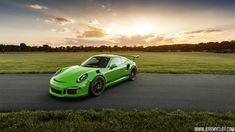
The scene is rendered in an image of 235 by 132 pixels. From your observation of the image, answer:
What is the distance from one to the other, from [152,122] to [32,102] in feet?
11.5

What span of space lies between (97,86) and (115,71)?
1.27 metres

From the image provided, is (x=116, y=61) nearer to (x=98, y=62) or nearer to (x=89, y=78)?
(x=98, y=62)

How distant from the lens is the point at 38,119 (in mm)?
4086

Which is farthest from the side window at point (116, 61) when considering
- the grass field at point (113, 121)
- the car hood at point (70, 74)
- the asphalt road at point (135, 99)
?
the grass field at point (113, 121)

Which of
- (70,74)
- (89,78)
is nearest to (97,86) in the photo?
(89,78)

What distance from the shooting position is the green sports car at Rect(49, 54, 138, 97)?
569cm

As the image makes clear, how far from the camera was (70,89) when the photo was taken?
5.62 m

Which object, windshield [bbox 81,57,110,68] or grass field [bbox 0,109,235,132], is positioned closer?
grass field [bbox 0,109,235,132]

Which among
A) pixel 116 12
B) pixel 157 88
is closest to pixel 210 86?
pixel 157 88

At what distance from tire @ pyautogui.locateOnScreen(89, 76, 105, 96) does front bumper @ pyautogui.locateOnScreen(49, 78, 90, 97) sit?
0.63 ft

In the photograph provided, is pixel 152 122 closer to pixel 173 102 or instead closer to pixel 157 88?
pixel 173 102

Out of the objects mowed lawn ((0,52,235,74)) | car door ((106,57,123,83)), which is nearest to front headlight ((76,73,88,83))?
car door ((106,57,123,83))

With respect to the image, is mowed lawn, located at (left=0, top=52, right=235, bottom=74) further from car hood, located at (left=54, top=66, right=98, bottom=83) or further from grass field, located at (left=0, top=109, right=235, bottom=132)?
grass field, located at (left=0, top=109, right=235, bottom=132)

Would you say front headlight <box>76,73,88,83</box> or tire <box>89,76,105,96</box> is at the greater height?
front headlight <box>76,73,88,83</box>
